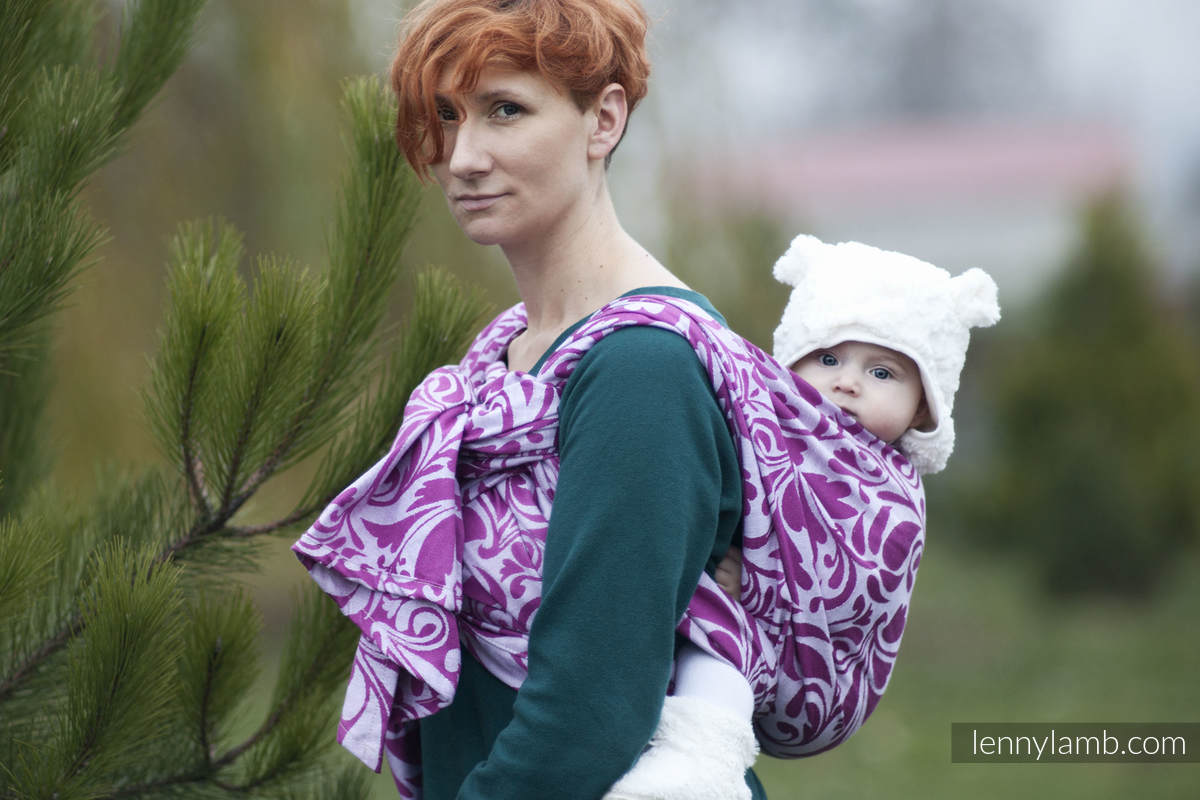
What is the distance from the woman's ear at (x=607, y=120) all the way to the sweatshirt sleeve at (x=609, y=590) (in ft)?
1.20

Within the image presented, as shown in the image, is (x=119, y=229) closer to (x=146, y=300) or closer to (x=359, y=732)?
(x=146, y=300)

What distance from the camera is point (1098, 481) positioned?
759 centimetres

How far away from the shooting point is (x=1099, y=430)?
7.98 metres

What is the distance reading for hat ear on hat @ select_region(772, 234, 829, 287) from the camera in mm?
1732

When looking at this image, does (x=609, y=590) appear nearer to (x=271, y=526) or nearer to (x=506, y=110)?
(x=506, y=110)

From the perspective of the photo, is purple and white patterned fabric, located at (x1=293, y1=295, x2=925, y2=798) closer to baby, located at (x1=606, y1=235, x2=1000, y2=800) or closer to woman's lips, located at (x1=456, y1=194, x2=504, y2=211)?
baby, located at (x1=606, y1=235, x2=1000, y2=800)

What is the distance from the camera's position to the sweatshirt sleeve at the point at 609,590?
4.38 feet

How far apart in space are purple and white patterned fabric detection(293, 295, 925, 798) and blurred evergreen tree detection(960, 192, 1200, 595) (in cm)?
659

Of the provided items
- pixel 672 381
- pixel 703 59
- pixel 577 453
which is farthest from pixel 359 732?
pixel 703 59

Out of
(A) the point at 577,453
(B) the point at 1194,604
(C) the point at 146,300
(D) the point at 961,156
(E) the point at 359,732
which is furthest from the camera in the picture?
(D) the point at 961,156

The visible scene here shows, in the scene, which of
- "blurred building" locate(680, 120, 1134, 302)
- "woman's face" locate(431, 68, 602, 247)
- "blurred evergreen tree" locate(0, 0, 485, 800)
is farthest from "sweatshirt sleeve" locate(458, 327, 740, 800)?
"blurred building" locate(680, 120, 1134, 302)

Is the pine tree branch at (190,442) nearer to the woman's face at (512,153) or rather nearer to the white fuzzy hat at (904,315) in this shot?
the woman's face at (512,153)

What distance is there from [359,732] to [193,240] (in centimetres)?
74

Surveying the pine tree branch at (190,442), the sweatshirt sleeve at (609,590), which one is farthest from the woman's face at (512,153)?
the pine tree branch at (190,442)
